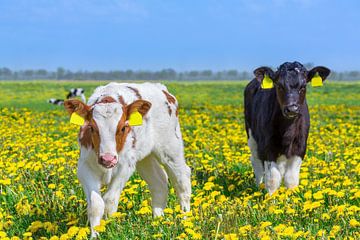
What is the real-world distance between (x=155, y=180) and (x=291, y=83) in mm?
2397

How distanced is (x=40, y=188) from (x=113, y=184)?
254 cm

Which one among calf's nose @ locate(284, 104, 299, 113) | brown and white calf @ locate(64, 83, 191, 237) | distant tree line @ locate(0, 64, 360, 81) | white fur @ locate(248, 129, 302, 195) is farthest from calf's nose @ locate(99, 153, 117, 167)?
distant tree line @ locate(0, 64, 360, 81)

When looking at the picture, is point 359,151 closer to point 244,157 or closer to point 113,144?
point 244,157

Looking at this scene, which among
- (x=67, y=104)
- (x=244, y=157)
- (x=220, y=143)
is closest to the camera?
(x=67, y=104)

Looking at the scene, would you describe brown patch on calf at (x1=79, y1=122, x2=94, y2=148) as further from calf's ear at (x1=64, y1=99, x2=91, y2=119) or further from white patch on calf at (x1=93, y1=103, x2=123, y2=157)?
white patch on calf at (x1=93, y1=103, x2=123, y2=157)

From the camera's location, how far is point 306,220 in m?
6.51

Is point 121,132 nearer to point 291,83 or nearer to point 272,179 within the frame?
point 272,179

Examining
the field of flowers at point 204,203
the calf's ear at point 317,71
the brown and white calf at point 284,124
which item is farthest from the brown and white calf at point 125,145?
the calf's ear at point 317,71

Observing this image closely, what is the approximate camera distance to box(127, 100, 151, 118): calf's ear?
6594 millimetres

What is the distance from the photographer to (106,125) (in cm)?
628

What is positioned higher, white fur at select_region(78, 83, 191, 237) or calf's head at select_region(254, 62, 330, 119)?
calf's head at select_region(254, 62, 330, 119)

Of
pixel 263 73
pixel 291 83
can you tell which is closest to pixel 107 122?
pixel 291 83

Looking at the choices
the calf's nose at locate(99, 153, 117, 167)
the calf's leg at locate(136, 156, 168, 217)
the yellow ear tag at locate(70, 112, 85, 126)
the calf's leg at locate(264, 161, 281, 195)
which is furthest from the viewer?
the calf's leg at locate(264, 161, 281, 195)

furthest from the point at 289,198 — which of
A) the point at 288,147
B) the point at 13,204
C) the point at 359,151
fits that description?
the point at 359,151
